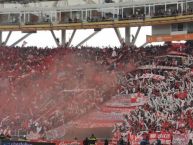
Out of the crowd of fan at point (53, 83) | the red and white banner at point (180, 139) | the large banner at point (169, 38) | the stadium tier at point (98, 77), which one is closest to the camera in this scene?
the red and white banner at point (180, 139)

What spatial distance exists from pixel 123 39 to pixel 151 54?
5.81 metres

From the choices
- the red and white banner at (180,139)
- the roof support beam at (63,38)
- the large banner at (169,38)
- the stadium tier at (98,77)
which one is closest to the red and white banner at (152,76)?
the stadium tier at (98,77)

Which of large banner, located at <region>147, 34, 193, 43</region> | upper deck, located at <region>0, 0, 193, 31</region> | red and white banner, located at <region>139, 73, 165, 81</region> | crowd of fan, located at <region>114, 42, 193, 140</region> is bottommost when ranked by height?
crowd of fan, located at <region>114, 42, 193, 140</region>

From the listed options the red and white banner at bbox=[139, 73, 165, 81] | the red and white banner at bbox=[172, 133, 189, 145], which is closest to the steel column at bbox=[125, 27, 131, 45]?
the red and white banner at bbox=[139, 73, 165, 81]

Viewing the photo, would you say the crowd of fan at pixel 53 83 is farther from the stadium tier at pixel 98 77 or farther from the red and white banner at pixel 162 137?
the red and white banner at pixel 162 137

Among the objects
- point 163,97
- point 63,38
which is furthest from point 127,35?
point 163,97

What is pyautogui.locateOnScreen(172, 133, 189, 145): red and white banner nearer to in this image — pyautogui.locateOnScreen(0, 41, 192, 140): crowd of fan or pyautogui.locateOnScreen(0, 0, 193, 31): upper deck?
pyautogui.locateOnScreen(0, 41, 192, 140): crowd of fan

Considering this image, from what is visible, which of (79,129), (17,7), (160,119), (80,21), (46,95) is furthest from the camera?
(17,7)

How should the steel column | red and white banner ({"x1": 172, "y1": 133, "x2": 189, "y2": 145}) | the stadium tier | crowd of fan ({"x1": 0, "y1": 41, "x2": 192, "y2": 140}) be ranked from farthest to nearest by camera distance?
the steel column < crowd of fan ({"x1": 0, "y1": 41, "x2": 192, "y2": 140}) < the stadium tier < red and white banner ({"x1": 172, "y1": 133, "x2": 189, "y2": 145})

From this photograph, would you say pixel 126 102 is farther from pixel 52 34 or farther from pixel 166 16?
pixel 52 34

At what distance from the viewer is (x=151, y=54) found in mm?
41719

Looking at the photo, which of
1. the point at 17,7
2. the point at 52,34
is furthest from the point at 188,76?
the point at 17,7

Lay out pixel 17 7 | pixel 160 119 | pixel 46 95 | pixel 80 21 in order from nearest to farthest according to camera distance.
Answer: pixel 160 119, pixel 46 95, pixel 80 21, pixel 17 7

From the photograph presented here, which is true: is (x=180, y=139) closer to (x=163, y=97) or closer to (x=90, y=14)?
(x=163, y=97)
